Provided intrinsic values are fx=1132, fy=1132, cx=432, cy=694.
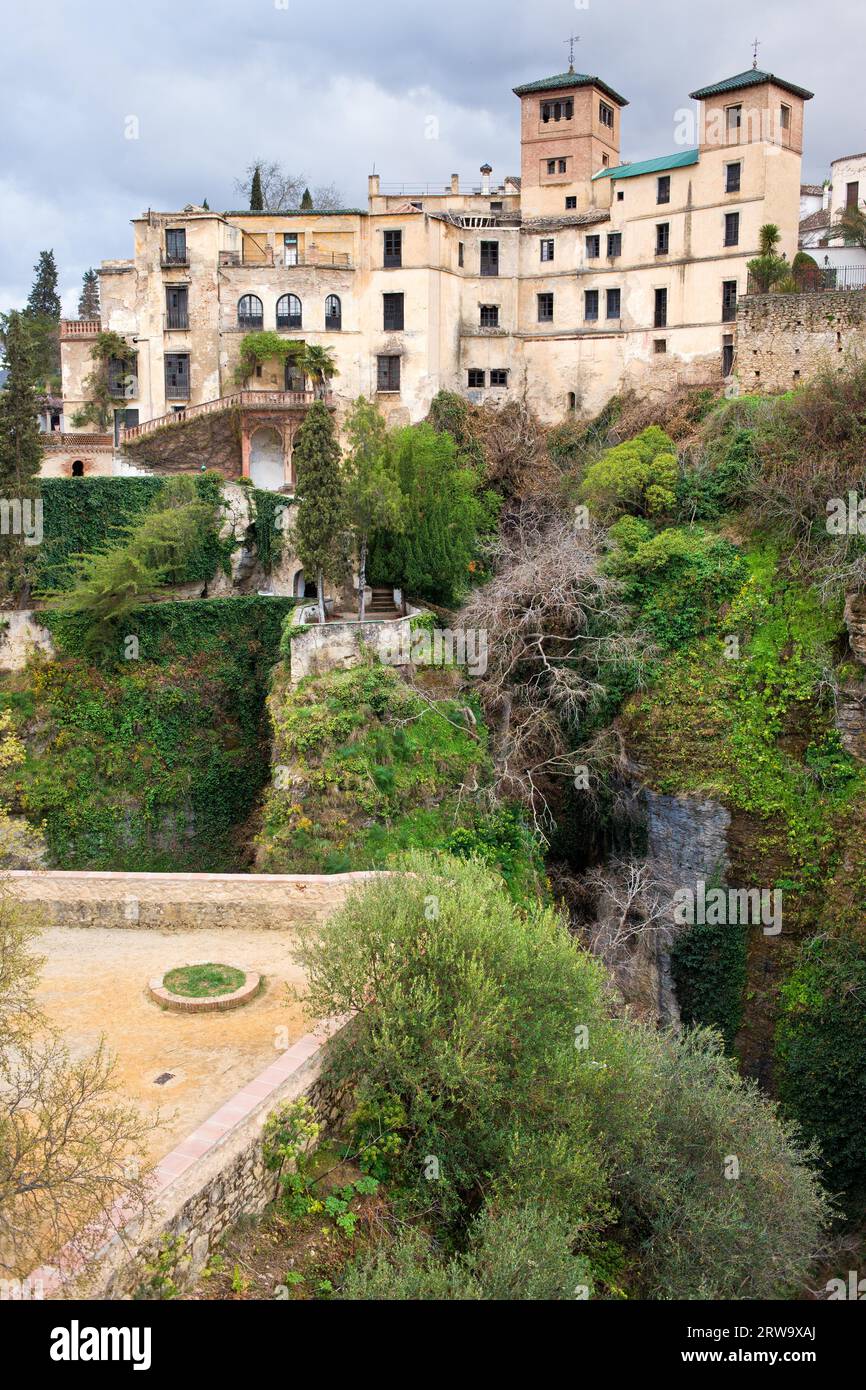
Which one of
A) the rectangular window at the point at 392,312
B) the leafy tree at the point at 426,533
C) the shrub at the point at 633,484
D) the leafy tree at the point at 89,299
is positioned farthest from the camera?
the leafy tree at the point at 89,299

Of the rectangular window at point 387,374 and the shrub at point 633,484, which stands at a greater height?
the rectangular window at point 387,374

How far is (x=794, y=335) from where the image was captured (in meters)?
31.3

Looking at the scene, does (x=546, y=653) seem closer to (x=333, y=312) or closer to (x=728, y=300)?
(x=728, y=300)

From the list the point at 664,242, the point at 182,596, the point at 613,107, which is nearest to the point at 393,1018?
the point at 182,596

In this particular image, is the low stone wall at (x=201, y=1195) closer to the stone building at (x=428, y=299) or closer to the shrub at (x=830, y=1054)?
the shrub at (x=830, y=1054)

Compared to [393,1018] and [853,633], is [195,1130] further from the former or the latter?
[853,633]

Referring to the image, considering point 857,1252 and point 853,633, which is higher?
point 853,633

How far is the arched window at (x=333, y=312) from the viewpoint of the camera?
37094mm

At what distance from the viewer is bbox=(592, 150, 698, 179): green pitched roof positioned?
3481cm

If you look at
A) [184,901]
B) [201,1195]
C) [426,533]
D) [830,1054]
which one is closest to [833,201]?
[426,533]

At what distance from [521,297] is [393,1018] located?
32.2 meters

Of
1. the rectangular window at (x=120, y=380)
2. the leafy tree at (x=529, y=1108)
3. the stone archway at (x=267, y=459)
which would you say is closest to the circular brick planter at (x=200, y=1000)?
the leafy tree at (x=529, y=1108)

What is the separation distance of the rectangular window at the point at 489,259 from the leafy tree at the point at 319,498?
51.0 ft

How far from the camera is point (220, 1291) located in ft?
29.1
